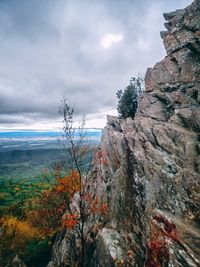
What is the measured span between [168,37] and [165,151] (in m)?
24.5

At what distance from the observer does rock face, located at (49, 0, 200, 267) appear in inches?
771

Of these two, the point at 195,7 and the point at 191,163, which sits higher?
the point at 195,7

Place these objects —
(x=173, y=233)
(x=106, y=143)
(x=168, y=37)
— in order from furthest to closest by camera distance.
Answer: (x=168, y=37)
(x=106, y=143)
(x=173, y=233)

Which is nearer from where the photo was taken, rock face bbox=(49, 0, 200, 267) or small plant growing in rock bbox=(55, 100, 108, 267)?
rock face bbox=(49, 0, 200, 267)

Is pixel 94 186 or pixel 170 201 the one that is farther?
pixel 94 186

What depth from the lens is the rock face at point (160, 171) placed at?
1958 centimetres

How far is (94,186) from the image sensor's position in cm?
3778

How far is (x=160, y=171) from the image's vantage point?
23.9 m

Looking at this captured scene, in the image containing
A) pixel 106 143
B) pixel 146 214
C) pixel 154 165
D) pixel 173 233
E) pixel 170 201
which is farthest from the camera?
pixel 106 143

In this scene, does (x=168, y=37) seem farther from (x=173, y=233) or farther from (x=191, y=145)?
(x=173, y=233)

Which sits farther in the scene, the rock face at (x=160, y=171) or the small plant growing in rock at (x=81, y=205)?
the small plant growing in rock at (x=81, y=205)

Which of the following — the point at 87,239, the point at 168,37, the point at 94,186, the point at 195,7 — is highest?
the point at 195,7


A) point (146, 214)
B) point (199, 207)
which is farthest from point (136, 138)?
point (199, 207)

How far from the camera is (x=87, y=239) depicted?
99.9ft
